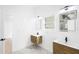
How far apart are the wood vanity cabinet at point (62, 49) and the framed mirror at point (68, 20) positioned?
23cm

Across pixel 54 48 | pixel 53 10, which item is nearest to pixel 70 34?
pixel 54 48

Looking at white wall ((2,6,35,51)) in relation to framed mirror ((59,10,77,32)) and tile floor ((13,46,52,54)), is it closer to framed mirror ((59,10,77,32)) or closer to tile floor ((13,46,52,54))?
tile floor ((13,46,52,54))

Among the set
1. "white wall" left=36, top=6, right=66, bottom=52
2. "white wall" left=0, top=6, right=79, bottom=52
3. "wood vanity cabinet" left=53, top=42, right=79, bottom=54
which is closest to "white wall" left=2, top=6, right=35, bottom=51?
"white wall" left=0, top=6, right=79, bottom=52

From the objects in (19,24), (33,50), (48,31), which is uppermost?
(19,24)

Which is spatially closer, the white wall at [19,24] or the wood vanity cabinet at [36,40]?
the white wall at [19,24]

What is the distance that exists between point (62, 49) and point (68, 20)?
41 centimetres

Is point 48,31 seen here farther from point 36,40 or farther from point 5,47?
point 5,47

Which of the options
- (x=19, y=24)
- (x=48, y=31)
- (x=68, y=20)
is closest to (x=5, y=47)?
(x=19, y=24)

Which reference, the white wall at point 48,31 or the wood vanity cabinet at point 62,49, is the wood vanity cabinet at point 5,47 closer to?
the white wall at point 48,31

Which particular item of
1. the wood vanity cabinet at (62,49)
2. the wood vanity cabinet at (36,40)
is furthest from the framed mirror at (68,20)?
the wood vanity cabinet at (36,40)

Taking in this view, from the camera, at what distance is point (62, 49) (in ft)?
3.86

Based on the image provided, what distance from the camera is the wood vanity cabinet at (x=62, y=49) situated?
1.11 meters
